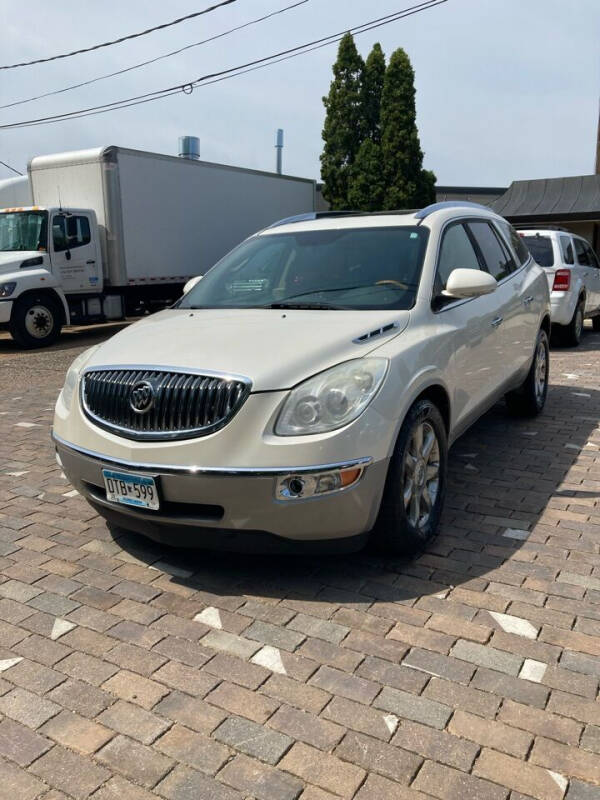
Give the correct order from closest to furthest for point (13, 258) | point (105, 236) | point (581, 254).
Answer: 1. point (581, 254)
2. point (13, 258)
3. point (105, 236)

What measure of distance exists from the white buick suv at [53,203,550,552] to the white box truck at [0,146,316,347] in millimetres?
9654

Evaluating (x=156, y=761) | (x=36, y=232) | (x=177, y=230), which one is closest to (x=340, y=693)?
(x=156, y=761)

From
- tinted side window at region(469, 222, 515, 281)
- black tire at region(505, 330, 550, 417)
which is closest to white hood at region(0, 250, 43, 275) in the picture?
black tire at region(505, 330, 550, 417)

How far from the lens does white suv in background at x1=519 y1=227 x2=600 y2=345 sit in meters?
10.9

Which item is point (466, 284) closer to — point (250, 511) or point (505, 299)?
point (505, 299)

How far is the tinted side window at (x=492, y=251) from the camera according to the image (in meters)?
5.28

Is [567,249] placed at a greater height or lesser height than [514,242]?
lesser

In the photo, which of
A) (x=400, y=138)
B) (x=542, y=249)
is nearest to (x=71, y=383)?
(x=542, y=249)

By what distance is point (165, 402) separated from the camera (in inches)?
129

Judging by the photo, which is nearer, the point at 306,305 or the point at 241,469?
the point at 241,469

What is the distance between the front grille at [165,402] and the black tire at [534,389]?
3.84 metres

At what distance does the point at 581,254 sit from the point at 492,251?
294 inches

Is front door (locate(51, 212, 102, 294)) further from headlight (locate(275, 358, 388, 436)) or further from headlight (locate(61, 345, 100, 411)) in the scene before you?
headlight (locate(275, 358, 388, 436))

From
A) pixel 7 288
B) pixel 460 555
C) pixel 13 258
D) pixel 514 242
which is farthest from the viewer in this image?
pixel 13 258
